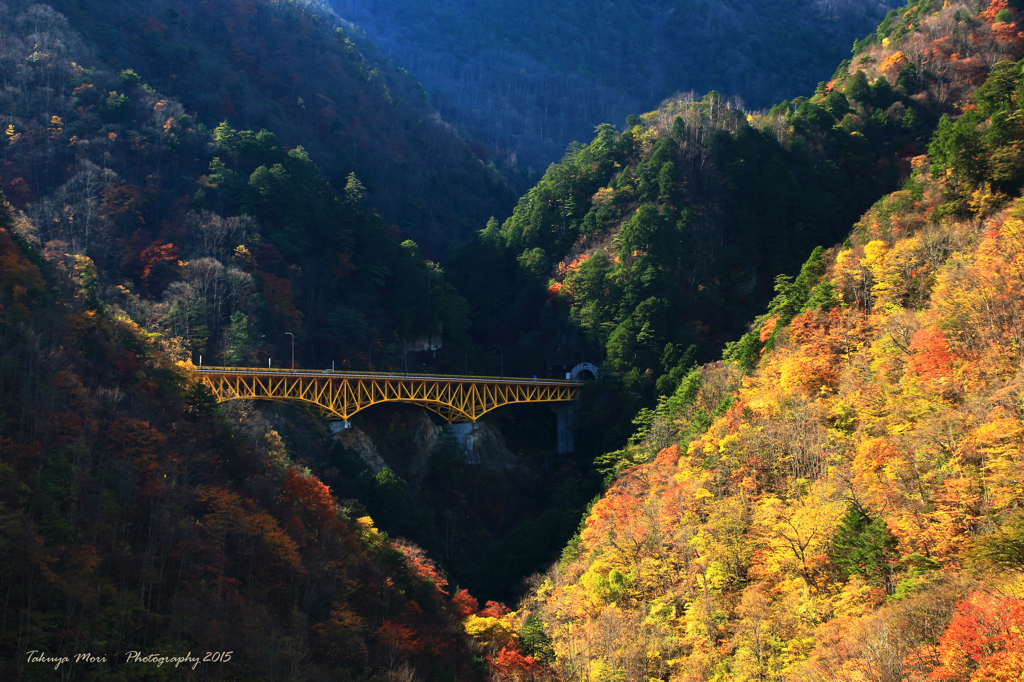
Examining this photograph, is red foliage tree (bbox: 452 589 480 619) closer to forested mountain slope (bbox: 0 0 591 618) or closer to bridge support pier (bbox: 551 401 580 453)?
forested mountain slope (bbox: 0 0 591 618)

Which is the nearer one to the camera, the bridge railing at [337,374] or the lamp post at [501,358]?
the bridge railing at [337,374]

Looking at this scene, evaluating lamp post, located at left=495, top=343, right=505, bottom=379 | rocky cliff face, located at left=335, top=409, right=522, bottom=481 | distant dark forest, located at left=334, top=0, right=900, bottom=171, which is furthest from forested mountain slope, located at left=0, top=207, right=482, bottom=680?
distant dark forest, located at left=334, top=0, right=900, bottom=171

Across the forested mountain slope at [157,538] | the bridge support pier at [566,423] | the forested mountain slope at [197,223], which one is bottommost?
the forested mountain slope at [157,538]

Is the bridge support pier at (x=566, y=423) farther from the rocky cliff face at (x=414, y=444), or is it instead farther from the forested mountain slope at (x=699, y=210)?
the rocky cliff face at (x=414, y=444)

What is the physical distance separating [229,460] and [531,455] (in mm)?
32381

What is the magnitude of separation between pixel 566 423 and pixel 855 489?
36807 mm

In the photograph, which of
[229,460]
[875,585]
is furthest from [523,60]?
[875,585]

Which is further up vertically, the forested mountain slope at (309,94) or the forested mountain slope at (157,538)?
the forested mountain slope at (309,94)

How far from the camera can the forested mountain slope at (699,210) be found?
6606 centimetres

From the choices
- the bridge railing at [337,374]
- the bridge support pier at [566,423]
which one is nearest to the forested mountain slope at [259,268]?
the bridge support pier at [566,423]

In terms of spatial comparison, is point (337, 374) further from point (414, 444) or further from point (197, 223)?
point (197, 223)

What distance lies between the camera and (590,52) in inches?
6422

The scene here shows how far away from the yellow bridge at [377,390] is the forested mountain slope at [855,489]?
15.7m

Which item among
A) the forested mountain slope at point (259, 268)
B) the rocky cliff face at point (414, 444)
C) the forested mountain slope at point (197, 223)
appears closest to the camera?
the forested mountain slope at point (259, 268)
